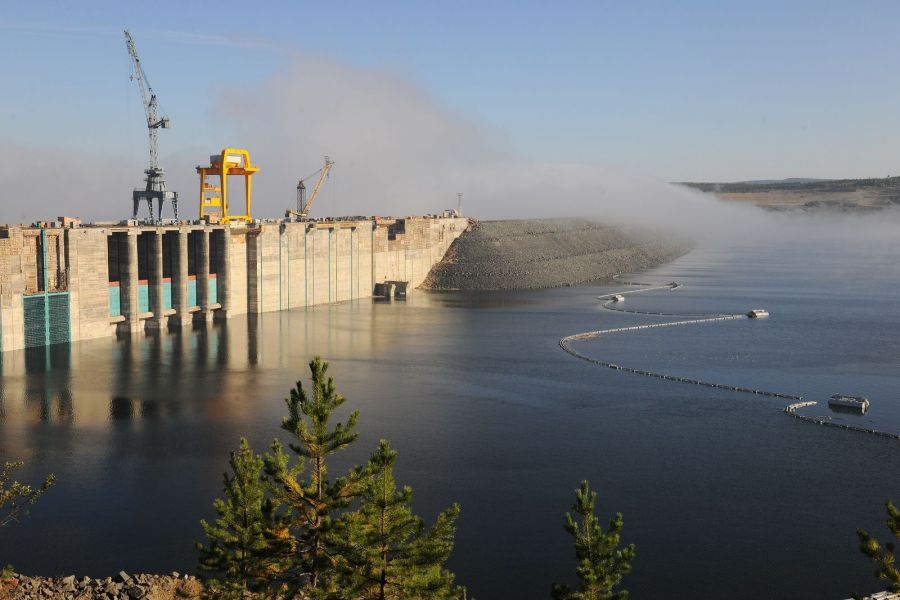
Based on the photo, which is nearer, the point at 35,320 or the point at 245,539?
the point at 245,539

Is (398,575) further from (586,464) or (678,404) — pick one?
(678,404)

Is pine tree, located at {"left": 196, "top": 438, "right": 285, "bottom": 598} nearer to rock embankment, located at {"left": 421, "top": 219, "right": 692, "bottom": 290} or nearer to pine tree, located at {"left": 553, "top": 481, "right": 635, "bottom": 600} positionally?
pine tree, located at {"left": 553, "top": 481, "right": 635, "bottom": 600}

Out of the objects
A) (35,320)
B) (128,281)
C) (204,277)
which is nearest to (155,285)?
(128,281)

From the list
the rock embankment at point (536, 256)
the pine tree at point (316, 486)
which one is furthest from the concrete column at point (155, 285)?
the pine tree at point (316, 486)

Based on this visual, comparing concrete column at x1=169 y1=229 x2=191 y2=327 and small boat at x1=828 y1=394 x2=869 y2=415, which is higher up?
concrete column at x1=169 y1=229 x2=191 y2=327

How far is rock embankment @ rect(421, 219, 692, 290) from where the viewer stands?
328ft

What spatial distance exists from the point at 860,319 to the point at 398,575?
211ft

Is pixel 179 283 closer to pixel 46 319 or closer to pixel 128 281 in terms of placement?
pixel 128 281

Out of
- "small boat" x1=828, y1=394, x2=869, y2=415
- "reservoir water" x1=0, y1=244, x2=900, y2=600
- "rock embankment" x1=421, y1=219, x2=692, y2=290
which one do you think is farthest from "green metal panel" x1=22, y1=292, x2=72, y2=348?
"rock embankment" x1=421, y1=219, x2=692, y2=290

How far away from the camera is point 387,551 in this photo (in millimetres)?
14570

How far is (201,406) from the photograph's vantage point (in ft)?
130

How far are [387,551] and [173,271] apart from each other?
53340mm

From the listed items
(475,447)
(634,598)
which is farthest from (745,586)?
(475,447)

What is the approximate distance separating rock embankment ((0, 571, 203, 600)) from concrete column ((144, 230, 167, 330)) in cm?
4245
